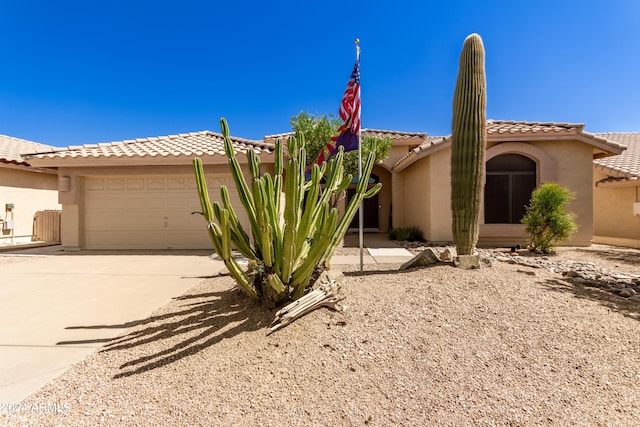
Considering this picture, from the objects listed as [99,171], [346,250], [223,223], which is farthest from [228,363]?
[99,171]

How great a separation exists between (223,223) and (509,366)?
2776mm

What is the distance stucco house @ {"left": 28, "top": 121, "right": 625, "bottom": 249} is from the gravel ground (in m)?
6.04

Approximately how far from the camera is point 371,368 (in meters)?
2.49

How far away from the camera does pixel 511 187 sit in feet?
32.6

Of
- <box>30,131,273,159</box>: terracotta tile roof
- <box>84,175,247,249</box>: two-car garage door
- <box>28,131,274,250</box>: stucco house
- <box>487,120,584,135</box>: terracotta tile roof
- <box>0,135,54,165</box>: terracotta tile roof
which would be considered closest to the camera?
<box>30,131,273,159</box>: terracotta tile roof

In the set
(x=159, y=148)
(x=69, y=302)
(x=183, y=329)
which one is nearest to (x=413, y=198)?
(x=159, y=148)

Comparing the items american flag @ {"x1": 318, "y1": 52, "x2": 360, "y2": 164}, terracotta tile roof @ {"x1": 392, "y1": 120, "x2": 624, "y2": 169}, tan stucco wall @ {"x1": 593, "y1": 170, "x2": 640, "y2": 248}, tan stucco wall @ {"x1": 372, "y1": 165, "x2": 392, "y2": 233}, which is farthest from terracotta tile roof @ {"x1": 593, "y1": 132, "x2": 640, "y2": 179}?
american flag @ {"x1": 318, "y1": 52, "x2": 360, "y2": 164}

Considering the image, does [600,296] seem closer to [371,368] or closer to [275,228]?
[371,368]

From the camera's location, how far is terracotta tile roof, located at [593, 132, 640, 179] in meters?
11.9

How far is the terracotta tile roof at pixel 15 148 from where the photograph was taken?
38.3ft

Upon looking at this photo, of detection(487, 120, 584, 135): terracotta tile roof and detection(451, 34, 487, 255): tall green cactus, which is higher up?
detection(487, 120, 584, 135): terracotta tile roof

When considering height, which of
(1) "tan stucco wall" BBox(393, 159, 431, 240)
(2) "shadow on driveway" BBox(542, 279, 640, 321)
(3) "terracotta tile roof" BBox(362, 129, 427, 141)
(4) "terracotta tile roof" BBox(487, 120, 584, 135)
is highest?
(3) "terracotta tile roof" BBox(362, 129, 427, 141)

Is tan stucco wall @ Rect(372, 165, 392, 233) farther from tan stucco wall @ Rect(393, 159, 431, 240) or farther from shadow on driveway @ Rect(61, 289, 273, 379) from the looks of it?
shadow on driveway @ Rect(61, 289, 273, 379)

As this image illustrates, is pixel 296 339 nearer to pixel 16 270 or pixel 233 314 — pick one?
pixel 233 314
